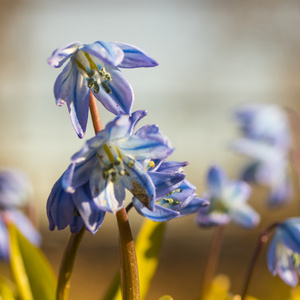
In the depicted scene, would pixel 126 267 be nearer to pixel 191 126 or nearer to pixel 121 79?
pixel 121 79

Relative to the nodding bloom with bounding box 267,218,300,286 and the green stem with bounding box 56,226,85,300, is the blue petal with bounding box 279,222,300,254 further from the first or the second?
the green stem with bounding box 56,226,85,300

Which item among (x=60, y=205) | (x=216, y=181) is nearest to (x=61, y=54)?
(x=60, y=205)

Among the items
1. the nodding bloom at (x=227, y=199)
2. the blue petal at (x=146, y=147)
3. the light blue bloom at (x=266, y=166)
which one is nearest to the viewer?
the blue petal at (x=146, y=147)

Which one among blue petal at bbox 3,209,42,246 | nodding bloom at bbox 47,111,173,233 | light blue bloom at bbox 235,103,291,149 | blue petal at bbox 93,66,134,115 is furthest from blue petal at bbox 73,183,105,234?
light blue bloom at bbox 235,103,291,149

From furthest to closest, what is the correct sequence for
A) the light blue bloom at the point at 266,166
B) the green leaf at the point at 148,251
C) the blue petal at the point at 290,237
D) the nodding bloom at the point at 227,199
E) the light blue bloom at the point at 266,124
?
the light blue bloom at the point at 266,124, the light blue bloom at the point at 266,166, the nodding bloom at the point at 227,199, the green leaf at the point at 148,251, the blue petal at the point at 290,237

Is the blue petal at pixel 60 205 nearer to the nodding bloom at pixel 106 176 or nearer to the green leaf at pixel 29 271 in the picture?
the nodding bloom at pixel 106 176

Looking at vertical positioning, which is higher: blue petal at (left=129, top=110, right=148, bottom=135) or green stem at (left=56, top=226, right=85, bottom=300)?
blue petal at (left=129, top=110, right=148, bottom=135)

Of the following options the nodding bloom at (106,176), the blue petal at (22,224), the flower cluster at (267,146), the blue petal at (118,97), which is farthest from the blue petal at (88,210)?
the flower cluster at (267,146)

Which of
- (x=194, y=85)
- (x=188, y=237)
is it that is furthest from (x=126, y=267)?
(x=194, y=85)
